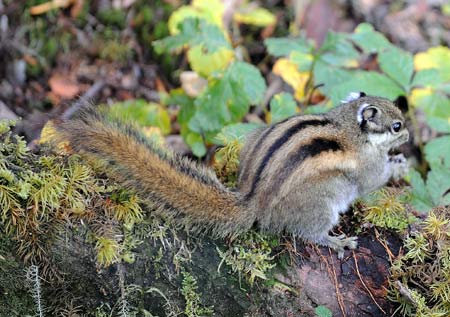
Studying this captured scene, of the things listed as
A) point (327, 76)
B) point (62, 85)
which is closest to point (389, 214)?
point (327, 76)

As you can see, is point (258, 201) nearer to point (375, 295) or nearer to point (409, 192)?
point (375, 295)

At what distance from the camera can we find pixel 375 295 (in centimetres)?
279

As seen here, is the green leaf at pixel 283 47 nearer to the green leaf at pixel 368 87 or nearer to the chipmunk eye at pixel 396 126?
the green leaf at pixel 368 87

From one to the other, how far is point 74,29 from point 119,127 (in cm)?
354

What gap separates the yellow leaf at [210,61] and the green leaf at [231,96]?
363 millimetres

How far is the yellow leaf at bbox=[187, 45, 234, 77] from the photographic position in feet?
15.0

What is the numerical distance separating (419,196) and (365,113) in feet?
2.13

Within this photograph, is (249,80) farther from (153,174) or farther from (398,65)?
(153,174)

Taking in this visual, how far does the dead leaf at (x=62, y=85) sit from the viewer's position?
5.53 m

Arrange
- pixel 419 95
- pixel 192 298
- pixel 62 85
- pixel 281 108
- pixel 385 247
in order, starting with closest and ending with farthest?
pixel 192 298 < pixel 385 247 < pixel 281 108 < pixel 419 95 < pixel 62 85

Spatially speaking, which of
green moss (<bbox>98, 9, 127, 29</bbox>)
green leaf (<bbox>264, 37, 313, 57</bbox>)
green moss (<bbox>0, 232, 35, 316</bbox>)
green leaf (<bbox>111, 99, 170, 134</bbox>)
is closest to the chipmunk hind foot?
green moss (<bbox>0, 232, 35, 316</bbox>)

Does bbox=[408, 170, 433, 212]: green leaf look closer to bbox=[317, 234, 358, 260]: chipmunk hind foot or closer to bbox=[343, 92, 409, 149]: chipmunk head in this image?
bbox=[343, 92, 409, 149]: chipmunk head

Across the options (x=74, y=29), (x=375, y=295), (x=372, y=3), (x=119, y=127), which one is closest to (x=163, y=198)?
(x=119, y=127)

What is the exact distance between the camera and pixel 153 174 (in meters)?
2.75
